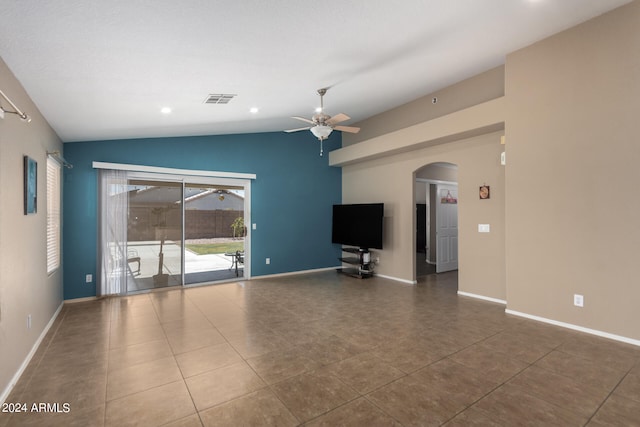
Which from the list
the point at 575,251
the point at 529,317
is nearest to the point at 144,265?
the point at 529,317

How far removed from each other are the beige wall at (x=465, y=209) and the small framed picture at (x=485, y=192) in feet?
0.18

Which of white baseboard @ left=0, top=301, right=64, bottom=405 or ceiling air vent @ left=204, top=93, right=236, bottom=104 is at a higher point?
ceiling air vent @ left=204, top=93, right=236, bottom=104

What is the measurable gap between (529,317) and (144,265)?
6068mm

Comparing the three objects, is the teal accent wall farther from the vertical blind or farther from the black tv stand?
the black tv stand

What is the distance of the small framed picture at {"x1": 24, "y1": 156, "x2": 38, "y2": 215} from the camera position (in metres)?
2.86

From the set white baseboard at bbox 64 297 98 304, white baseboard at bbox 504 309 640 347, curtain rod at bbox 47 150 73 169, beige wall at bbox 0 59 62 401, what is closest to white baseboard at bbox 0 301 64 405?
beige wall at bbox 0 59 62 401

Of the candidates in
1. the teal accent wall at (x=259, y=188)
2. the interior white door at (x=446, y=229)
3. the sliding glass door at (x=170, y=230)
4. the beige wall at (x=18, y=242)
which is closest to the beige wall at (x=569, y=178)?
the interior white door at (x=446, y=229)

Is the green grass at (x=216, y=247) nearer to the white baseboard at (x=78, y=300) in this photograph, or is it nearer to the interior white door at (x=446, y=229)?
the white baseboard at (x=78, y=300)

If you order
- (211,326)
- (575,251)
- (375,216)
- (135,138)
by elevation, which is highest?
(135,138)

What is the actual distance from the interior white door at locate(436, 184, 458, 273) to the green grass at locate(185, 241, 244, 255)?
4419 millimetres

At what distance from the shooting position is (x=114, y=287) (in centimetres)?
514

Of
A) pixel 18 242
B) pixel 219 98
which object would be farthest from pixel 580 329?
pixel 18 242

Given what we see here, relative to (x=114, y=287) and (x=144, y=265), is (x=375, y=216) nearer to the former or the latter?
(x=144, y=265)

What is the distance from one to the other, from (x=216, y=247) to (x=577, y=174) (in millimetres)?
5977
